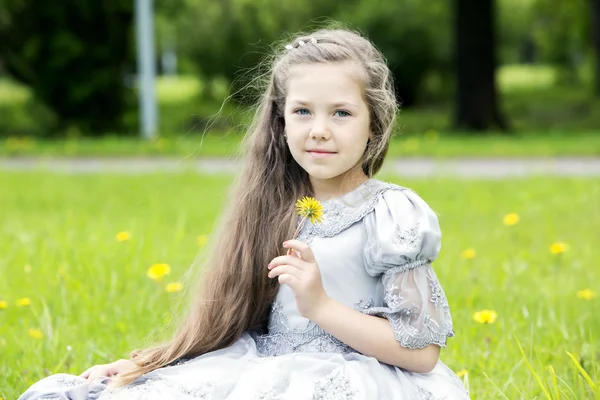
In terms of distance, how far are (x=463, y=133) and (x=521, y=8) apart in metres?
15.9

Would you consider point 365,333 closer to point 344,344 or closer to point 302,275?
point 344,344

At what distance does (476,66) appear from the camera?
14398mm

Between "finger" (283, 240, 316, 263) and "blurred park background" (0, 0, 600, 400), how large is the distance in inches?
24.4

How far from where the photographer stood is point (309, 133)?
7.32ft

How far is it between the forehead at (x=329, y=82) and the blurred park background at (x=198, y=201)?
0.42 meters

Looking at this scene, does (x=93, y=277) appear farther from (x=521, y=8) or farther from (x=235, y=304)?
(x=521, y=8)

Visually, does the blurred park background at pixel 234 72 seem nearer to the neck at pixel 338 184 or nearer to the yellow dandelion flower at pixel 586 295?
the neck at pixel 338 184

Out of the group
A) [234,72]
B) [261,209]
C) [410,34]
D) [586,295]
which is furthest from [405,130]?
[261,209]

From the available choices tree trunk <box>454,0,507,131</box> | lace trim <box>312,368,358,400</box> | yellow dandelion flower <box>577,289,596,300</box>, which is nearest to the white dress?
lace trim <box>312,368,358,400</box>

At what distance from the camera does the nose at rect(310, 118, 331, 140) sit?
219cm

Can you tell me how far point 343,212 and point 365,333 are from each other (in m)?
0.33

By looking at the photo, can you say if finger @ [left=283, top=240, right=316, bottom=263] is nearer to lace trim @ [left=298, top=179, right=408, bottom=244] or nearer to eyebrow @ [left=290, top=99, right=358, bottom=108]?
lace trim @ [left=298, top=179, right=408, bottom=244]

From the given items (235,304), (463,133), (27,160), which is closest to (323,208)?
(235,304)

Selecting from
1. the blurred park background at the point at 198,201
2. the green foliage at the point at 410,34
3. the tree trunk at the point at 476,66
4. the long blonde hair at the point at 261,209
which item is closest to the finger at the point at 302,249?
the long blonde hair at the point at 261,209
